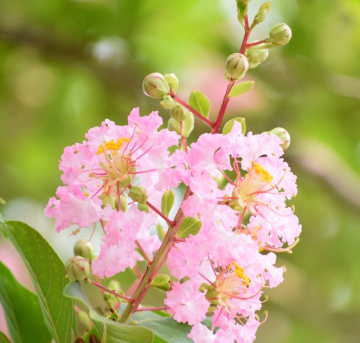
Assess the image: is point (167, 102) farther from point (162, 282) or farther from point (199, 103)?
point (162, 282)

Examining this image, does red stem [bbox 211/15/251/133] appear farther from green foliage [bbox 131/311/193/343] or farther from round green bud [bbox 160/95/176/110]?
green foliage [bbox 131/311/193/343]

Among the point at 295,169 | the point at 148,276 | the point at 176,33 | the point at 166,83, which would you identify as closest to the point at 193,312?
the point at 148,276

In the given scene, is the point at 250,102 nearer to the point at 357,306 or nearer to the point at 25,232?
the point at 357,306

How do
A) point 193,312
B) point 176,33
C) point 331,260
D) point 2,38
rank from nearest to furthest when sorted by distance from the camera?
point 193,312 < point 2,38 < point 176,33 < point 331,260

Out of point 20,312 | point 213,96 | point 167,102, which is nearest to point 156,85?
point 167,102

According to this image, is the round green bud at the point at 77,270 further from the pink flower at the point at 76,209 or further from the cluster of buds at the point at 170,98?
the cluster of buds at the point at 170,98

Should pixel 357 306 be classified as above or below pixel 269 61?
below
